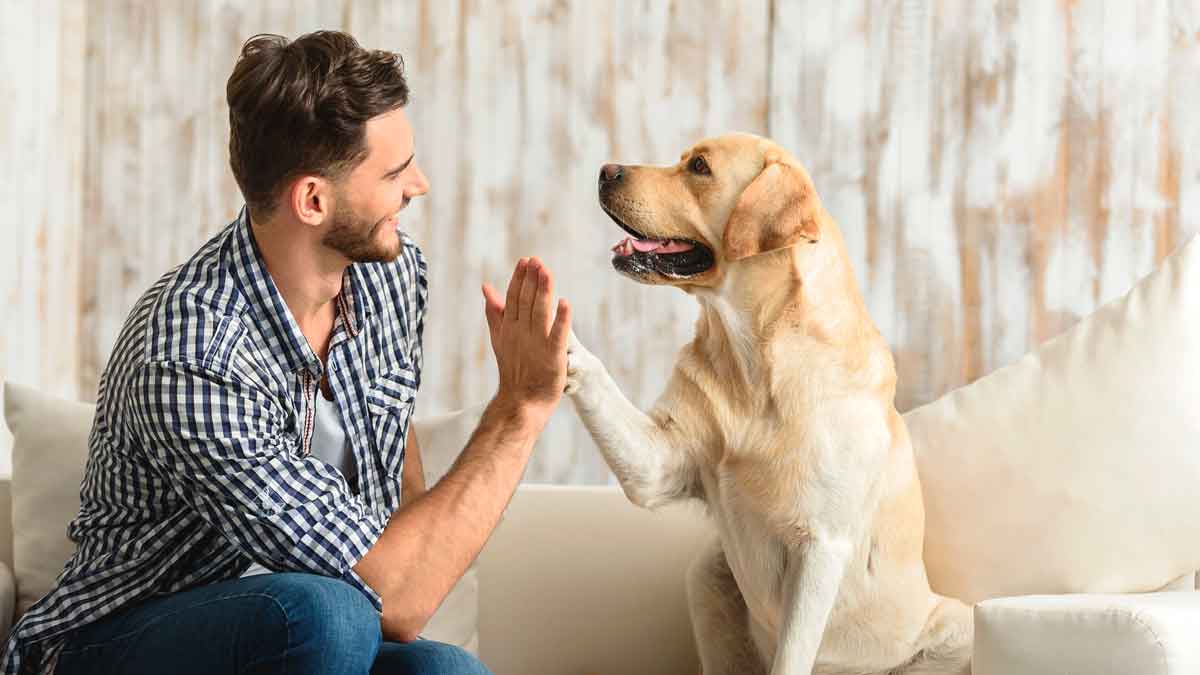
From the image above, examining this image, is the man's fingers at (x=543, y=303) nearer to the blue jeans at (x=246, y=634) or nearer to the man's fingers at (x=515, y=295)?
the man's fingers at (x=515, y=295)

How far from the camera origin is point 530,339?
1.53 metres

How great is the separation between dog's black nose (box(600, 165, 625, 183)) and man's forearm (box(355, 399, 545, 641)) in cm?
44

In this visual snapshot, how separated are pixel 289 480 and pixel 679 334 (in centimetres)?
127

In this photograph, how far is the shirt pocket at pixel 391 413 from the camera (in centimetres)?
163

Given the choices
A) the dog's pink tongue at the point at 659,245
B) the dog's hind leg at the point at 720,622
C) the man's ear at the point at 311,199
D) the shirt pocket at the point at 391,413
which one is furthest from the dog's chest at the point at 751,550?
the man's ear at the point at 311,199

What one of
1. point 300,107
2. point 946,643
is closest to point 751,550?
point 946,643

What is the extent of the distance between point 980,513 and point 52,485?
152 cm

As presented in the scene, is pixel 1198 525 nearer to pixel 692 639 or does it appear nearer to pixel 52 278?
pixel 692 639

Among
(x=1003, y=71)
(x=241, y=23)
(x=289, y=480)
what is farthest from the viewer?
(x=241, y=23)

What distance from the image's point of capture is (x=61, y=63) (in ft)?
8.28

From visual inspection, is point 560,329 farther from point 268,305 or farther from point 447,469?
point 447,469

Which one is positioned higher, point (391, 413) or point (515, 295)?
point (515, 295)


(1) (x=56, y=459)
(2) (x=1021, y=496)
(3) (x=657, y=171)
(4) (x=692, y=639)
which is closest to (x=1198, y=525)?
(2) (x=1021, y=496)

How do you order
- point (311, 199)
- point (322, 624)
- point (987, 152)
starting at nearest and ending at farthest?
point (322, 624) < point (311, 199) < point (987, 152)
